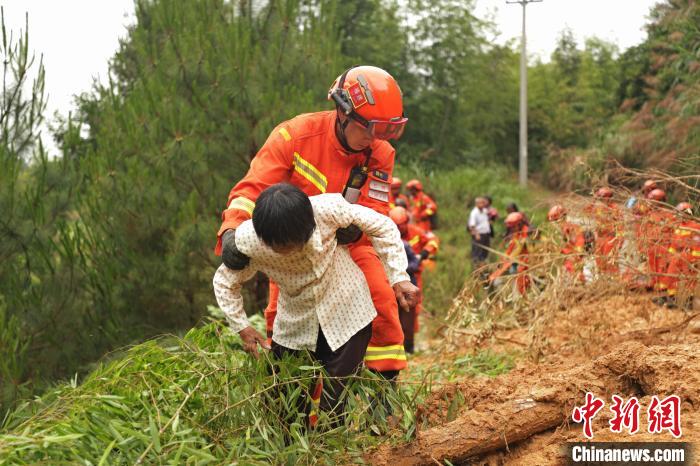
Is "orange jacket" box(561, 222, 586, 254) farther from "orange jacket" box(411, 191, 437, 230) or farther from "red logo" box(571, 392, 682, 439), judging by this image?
"orange jacket" box(411, 191, 437, 230)

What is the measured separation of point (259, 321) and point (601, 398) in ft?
12.7

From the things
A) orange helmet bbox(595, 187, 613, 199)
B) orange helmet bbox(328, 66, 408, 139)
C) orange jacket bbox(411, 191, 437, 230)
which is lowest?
orange jacket bbox(411, 191, 437, 230)

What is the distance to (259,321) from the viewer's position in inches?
284

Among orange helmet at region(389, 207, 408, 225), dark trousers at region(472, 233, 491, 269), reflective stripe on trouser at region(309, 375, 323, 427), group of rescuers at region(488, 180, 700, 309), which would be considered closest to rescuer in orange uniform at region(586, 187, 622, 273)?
group of rescuers at region(488, 180, 700, 309)

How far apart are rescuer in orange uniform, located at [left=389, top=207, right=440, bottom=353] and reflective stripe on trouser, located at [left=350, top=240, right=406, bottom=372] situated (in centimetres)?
448

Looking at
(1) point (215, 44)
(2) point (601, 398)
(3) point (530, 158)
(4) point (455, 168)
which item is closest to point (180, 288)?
(1) point (215, 44)

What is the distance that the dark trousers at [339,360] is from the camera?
3711 millimetres

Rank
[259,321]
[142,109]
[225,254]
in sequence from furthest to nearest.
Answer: [142,109] < [259,321] < [225,254]

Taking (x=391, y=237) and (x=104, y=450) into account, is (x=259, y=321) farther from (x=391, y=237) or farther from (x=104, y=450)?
(x=104, y=450)

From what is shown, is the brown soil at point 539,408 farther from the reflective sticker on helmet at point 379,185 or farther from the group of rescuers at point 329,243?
the reflective sticker on helmet at point 379,185

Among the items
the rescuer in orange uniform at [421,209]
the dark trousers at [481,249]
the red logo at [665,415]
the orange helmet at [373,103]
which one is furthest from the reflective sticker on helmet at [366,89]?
the dark trousers at [481,249]

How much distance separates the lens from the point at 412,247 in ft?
31.0

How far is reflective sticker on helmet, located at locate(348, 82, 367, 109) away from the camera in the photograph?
4020mm

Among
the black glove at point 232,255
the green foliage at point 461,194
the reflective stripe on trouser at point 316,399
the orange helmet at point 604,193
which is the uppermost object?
the black glove at point 232,255
